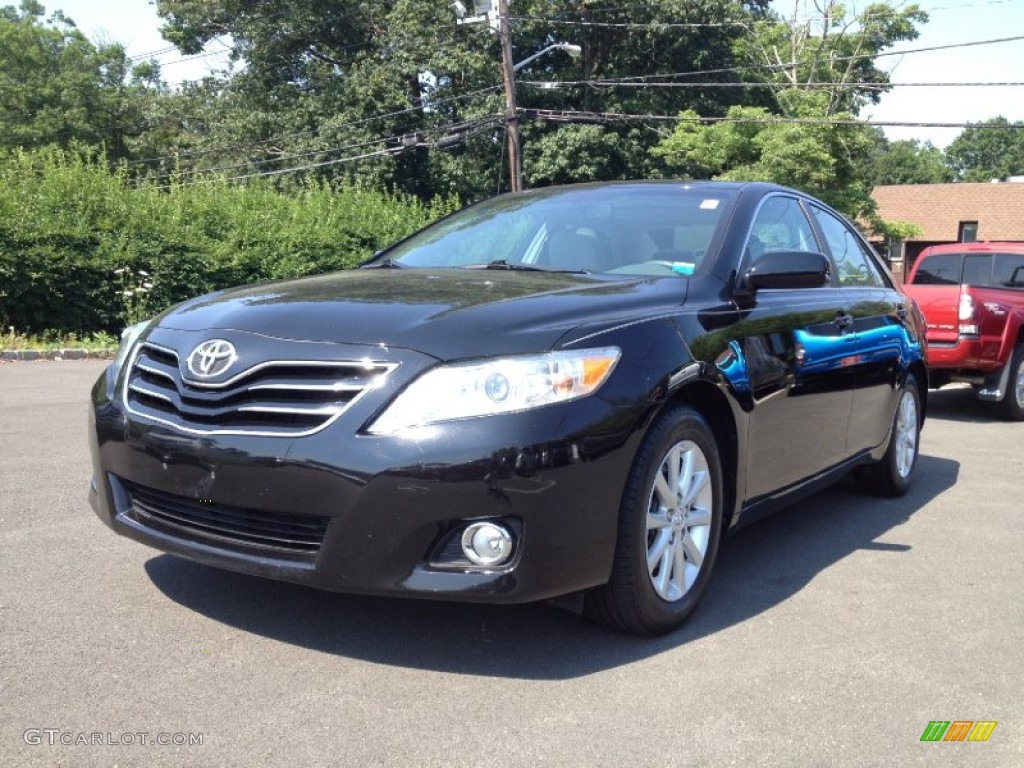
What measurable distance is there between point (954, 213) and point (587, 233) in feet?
144

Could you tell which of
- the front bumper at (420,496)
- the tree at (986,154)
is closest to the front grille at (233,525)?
the front bumper at (420,496)

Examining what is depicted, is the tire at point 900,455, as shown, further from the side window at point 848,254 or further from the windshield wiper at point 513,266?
the windshield wiper at point 513,266

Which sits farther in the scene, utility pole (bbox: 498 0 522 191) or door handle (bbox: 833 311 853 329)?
utility pole (bbox: 498 0 522 191)

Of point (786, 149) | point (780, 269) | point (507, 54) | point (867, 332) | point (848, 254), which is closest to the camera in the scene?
point (780, 269)

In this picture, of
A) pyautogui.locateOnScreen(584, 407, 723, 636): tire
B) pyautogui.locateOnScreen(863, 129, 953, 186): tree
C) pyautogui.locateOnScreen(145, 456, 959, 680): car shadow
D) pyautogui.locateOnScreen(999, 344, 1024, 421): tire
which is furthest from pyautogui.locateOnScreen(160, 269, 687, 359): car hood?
pyautogui.locateOnScreen(863, 129, 953, 186): tree

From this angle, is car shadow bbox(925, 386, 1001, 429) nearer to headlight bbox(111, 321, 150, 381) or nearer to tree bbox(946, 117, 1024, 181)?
headlight bbox(111, 321, 150, 381)

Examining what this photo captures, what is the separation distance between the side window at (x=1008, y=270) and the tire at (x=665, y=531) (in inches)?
344

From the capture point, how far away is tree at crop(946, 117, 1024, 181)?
10312 centimetres

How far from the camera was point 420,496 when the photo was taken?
9.62ft

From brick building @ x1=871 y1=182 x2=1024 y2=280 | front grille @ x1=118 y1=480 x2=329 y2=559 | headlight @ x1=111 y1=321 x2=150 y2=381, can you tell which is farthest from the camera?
brick building @ x1=871 y1=182 x2=1024 y2=280

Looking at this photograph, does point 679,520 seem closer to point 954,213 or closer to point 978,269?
point 978,269

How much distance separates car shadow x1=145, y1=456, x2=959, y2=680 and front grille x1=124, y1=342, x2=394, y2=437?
78cm

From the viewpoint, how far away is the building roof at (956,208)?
42281mm

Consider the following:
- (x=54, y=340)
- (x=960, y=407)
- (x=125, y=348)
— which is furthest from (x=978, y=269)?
(x=54, y=340)
